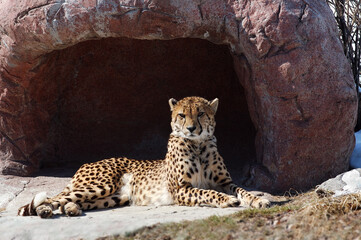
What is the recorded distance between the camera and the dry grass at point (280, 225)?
13.6 feet

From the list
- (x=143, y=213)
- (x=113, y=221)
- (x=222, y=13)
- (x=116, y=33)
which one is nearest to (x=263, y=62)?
(x=222, y=13)

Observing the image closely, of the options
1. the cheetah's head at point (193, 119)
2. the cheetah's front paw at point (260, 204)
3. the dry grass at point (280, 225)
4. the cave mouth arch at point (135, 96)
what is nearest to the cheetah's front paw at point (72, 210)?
the dry grass at point (280, 225)

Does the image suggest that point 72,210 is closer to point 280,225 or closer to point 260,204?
point 260,204

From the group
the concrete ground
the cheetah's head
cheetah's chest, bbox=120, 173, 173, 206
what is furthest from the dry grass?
cheetah's chest, bbox=120, 173, 173, 206

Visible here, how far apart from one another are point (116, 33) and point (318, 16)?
2.33 m

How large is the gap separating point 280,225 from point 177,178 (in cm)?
180

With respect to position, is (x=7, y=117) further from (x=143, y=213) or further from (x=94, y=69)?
(x=143, y=213)

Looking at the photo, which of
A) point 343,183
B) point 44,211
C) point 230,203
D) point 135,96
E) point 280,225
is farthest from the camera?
point 135,96

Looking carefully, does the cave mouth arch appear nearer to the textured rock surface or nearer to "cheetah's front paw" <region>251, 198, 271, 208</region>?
the textured rock surface

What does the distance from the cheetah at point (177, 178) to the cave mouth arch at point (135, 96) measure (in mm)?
2134

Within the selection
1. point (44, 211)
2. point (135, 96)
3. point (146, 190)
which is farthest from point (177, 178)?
point (135, 96)

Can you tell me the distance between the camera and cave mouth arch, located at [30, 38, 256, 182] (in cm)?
840

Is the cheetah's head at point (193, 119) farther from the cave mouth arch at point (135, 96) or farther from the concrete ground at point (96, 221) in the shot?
the cave mouth arch at point (135, 96)

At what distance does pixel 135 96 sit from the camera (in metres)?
8.73
